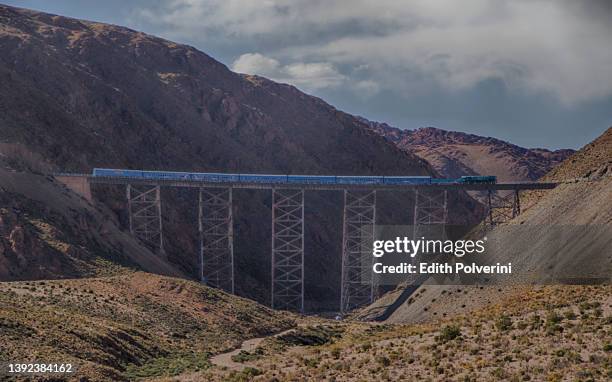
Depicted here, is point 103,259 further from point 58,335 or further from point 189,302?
point 58,335

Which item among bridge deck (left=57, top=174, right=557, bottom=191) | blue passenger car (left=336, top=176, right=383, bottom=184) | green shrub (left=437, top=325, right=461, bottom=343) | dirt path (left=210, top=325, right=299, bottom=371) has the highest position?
blue passenger car (left=336, top=176, right=383, bottom=184)

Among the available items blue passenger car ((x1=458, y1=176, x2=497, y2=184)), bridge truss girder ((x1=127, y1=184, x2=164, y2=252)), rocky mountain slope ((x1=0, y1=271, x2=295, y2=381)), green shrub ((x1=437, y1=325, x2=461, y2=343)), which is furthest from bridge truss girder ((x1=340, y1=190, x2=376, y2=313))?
green shrub ((x1=437, y1=325, x2=461, y2=343))

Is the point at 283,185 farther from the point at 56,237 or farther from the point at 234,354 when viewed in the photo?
the point at 234,354

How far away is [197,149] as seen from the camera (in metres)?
90.6

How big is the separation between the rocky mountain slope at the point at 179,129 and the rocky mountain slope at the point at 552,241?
2628cm

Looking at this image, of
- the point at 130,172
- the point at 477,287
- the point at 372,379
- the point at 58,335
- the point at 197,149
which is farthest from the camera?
the point at 197,149

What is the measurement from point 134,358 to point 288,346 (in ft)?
36.5

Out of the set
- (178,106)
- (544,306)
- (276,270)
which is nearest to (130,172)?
(276,270)

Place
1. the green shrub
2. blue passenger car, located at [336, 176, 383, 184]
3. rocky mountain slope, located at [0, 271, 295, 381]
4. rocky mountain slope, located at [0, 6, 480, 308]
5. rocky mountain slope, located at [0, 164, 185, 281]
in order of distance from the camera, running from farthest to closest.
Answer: rocky mountain slope, located at [0, 6, 480, 308] → blue passenger car, located at [336, 176, 383, 184] → rocky mountain slope, located at [0, 164, 185, 281] → rocky mountain slope, located at [0, 271, 295, 381] → the green shrub

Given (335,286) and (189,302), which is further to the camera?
(335,286)

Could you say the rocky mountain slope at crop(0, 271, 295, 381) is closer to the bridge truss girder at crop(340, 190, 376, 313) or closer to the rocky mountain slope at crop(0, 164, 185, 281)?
the rocky mountain slope at crop(0, 164, 185, 281)

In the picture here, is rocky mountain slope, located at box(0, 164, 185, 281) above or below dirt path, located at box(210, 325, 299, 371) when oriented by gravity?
above

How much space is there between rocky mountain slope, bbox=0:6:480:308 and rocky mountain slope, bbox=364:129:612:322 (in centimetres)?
2628

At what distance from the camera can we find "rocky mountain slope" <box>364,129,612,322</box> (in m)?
41.1
